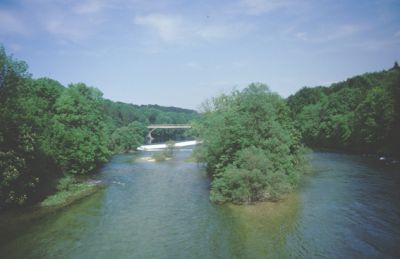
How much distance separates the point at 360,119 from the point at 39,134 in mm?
68088

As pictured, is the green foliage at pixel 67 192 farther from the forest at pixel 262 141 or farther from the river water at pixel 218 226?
the forest at pixel 262 141

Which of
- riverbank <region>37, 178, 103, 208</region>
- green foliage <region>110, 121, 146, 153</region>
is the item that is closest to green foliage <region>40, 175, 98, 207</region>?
riverbank <region>37, 178, 103, 208</region>

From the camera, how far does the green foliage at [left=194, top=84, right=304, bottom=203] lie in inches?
1348

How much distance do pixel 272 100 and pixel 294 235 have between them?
2083cm

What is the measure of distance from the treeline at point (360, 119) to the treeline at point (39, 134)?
42878 mm

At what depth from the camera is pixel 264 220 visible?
96.0 ft

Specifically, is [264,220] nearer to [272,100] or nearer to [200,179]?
[272,100]

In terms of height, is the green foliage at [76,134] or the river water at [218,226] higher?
the green foliage at [76,134]

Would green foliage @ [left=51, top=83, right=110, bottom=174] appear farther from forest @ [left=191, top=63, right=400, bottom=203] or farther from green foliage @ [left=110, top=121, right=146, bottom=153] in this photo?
green foliage @ [left=110, top=121, right=146, bottom=153]

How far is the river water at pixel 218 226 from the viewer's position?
77.7ft

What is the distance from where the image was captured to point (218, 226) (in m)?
28.8

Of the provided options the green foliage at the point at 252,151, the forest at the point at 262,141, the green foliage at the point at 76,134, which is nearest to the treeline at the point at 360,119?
the forest at the point at 262,141

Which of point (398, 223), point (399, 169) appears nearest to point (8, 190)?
point (398, 223)

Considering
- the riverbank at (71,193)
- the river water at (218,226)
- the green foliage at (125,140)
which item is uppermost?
the green foliage at (125,140)
